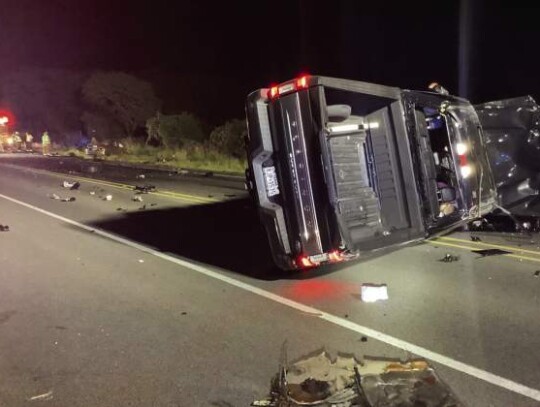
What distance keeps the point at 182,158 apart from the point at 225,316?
22.9m

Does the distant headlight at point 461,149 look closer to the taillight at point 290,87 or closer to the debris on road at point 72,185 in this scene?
the taillight at point 290,87

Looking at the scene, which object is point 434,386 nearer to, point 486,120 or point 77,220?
point 486,120

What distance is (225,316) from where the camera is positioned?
5.95 metres

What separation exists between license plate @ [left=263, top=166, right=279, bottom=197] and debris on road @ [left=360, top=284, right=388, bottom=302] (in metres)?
1.41

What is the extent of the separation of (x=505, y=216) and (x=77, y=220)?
306 inches

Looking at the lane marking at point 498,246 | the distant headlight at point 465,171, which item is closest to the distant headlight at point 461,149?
the distant headlight at point 465,171

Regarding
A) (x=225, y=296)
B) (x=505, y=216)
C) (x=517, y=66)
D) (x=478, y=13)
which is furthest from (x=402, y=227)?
(x=478, y=13)

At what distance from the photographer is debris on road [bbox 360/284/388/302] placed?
6.23 meters

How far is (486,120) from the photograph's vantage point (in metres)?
9.20

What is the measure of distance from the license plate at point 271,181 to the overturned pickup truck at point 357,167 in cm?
1

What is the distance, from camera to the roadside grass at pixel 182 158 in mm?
23266

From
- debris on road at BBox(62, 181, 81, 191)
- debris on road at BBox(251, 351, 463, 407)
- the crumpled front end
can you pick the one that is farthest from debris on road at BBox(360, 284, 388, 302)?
debris on road at BBox(62, 181, 81, 191)

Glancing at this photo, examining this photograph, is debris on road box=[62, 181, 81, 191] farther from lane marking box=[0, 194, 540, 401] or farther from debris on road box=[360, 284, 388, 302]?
debris on road box=[360, 284, 388, 302]

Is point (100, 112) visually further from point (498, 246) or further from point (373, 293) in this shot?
point (373, 293)
